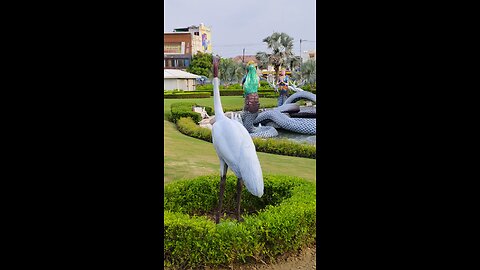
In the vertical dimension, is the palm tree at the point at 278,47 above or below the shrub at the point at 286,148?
above

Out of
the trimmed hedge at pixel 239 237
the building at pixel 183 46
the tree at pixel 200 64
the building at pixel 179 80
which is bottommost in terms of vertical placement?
the trimmed hedge at pixel 239 237

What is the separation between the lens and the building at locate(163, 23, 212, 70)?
3209 centimetres

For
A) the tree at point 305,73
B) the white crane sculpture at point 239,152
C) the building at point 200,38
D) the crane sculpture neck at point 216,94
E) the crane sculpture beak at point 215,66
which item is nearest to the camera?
the white crane sculpture at point 239,152

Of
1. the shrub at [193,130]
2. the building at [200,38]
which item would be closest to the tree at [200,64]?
the building at [200,38]

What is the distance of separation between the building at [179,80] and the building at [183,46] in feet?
19.9

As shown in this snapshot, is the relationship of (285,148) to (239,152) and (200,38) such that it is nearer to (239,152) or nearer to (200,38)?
(239,152)

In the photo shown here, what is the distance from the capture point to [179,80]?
2572 cm

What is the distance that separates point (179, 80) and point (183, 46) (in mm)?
7644

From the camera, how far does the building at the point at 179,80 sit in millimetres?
23734

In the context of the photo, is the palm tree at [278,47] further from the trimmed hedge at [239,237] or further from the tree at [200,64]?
the trimmed hedge at [239,237]

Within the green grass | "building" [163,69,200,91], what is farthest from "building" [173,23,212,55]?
the green grass

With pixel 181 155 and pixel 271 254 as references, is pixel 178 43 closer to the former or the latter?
pixel 181 155

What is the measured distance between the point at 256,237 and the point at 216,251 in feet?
1.07

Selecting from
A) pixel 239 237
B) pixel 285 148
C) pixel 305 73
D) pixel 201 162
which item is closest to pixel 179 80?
pixel 305 73
